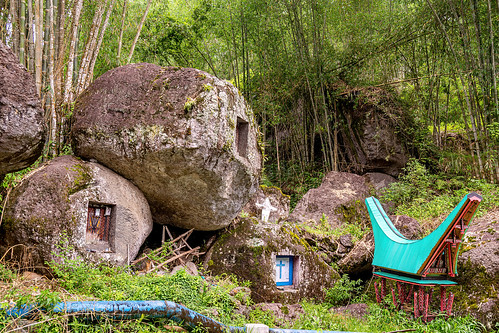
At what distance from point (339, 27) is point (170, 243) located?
29.6 feet

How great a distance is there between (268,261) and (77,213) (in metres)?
2.80

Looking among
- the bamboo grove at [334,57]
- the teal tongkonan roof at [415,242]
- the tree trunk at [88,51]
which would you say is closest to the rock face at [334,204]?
the bamboo grove at [334,57]

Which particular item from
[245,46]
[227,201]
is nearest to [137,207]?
[227,201]

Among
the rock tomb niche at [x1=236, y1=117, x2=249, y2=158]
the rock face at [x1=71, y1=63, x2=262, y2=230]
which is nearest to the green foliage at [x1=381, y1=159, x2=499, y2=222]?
the rock tomb niche at [x1=236, y1=117, x2=249, y2=158]

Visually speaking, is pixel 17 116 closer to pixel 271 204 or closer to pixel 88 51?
pixel 88 51

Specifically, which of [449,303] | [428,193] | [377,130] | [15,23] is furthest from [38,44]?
[377,130]

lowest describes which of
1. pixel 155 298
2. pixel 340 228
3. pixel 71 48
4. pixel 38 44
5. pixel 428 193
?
pixel 155 298

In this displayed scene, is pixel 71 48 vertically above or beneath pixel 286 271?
above

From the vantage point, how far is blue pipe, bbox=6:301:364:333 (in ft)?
9.82

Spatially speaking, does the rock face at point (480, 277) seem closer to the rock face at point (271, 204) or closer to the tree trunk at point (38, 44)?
the rock face at point (271, 204)

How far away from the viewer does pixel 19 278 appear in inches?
153

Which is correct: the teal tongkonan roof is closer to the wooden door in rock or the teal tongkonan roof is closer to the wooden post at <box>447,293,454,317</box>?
the wooden post at <box>447,293,454,317</box>

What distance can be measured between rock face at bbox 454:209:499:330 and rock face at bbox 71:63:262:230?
3.42m

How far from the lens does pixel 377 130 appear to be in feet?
37.5
